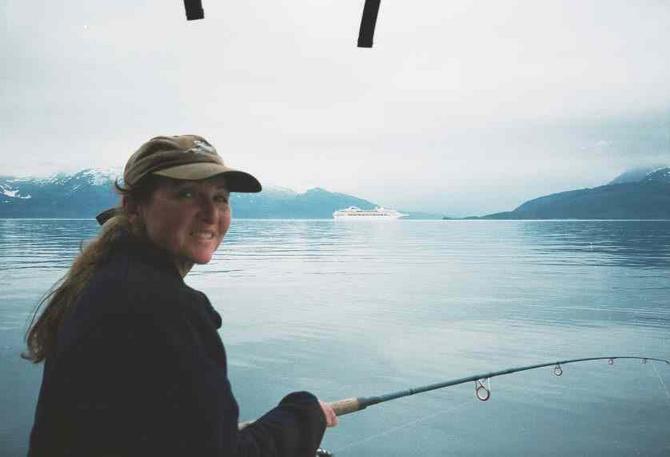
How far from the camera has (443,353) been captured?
1113 cm

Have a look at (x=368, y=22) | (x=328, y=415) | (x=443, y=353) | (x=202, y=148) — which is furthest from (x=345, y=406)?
(x=443, y=353)

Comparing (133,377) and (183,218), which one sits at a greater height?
(183,218)

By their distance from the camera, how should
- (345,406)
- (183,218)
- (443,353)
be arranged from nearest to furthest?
(183,218) < (345,406) < (443,353)

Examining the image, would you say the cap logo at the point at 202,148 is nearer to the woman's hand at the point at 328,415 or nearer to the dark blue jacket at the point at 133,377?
the dark blue jacket at the point at 133,377

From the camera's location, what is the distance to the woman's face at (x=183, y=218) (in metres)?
1.85

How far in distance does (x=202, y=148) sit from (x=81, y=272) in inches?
24.2

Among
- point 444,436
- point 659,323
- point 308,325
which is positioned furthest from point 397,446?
point 659,323

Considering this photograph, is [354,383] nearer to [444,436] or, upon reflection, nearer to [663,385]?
[444,436]

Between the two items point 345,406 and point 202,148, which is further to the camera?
point 345,406

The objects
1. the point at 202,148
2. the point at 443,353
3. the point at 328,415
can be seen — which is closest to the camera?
the point at 202,148

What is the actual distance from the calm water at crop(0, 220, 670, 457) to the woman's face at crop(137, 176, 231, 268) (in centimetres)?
541

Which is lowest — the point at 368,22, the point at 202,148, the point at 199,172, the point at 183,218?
the point at 183,218

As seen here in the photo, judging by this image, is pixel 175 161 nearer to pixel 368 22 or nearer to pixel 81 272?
pixel 81 272

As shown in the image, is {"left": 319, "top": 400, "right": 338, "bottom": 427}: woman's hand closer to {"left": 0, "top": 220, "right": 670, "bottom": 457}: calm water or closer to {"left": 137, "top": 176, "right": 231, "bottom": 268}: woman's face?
{"left": 137, "top": 176, "right": 231, "bottom": 268}: woman's face
